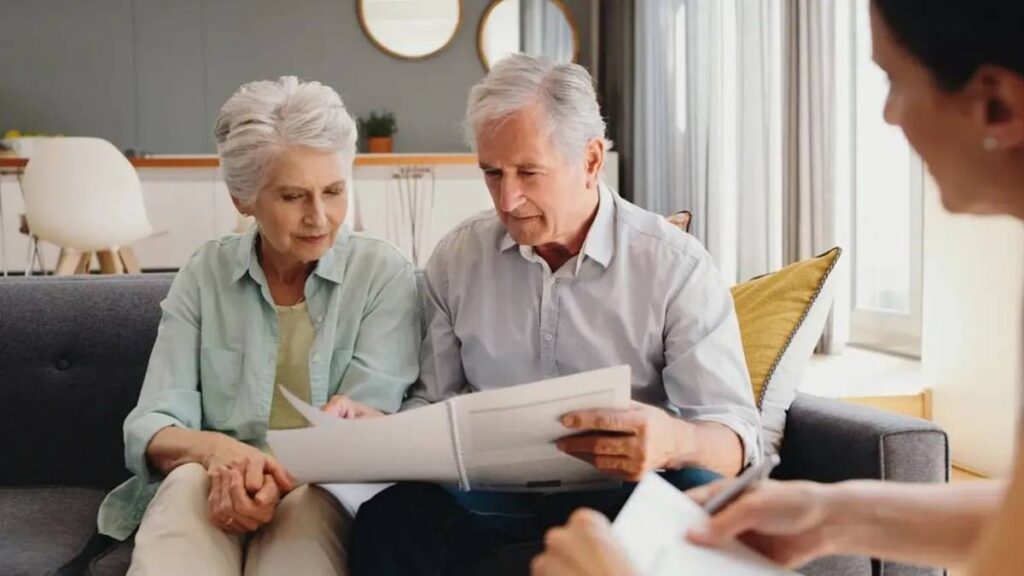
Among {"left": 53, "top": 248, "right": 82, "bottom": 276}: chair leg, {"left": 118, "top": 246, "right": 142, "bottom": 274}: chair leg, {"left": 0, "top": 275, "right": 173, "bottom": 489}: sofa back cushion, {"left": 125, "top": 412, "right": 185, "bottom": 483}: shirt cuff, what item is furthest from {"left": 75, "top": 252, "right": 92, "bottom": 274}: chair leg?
{"left": 125, "top": 412, "right": 185, "bottom": 483}: shirt cuff

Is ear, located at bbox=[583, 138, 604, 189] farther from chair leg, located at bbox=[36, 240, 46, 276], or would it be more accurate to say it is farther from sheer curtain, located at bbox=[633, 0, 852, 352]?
chair leg, located at bbox=[36, 240, 46, 276]

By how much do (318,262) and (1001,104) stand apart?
1.39 meters

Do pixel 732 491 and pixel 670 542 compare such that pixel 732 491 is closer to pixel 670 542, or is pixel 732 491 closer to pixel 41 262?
pixel 670 542

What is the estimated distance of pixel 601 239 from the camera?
1.72m

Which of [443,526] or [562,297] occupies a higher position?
[562,297]

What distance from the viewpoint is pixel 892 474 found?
155 cm

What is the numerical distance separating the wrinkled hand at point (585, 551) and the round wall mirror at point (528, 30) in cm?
657

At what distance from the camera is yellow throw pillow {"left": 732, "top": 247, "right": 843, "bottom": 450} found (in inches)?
72.5

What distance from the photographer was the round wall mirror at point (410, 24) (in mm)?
7059

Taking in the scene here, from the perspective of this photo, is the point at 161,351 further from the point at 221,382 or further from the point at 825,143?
the point at 825,143

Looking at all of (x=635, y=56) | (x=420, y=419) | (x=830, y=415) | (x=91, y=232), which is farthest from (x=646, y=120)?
(x=420, y=419)

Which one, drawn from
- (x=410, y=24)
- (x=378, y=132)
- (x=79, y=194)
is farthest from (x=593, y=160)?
(x=410, y=24)

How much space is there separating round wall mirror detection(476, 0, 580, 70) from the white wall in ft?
14.0

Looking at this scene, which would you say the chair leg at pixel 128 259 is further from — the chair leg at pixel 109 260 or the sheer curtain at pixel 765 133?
the sheer curtain at pixel 765 133
